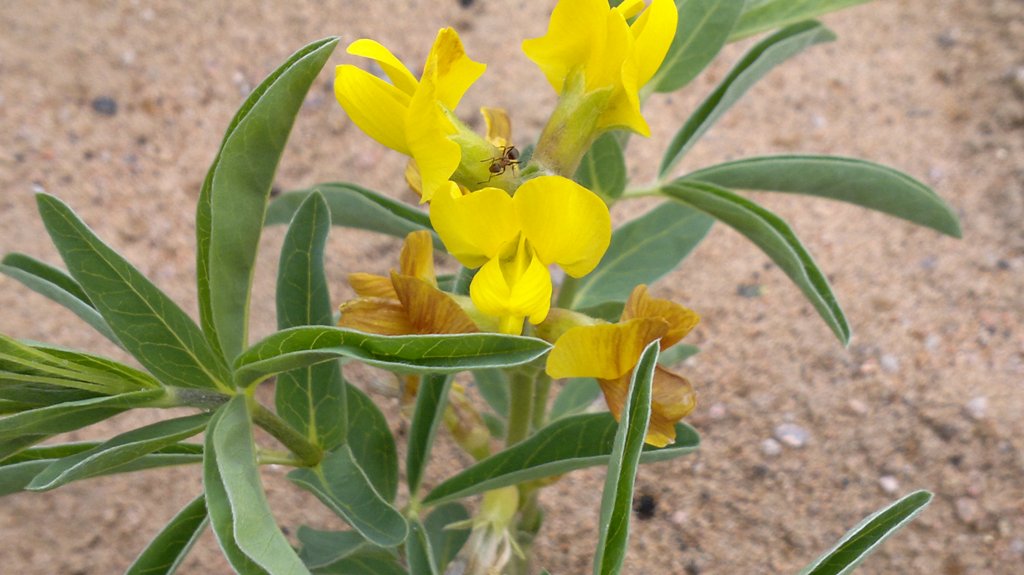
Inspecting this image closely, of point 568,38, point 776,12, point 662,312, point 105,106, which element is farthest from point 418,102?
point 105,106

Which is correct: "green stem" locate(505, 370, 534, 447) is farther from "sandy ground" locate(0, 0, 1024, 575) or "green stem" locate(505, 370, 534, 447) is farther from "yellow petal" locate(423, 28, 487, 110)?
"sandy ground" locate(0, 0, 1024, 575)

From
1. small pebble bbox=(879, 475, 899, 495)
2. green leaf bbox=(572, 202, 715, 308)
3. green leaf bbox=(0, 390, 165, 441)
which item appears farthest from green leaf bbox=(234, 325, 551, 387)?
small pebble bbox=(879, 475, 899, 495)

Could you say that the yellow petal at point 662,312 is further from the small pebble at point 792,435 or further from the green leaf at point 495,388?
the small pebble at point 792,435

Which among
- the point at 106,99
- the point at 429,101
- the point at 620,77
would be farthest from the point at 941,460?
the point at 106,99

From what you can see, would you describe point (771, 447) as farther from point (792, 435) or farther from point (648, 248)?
point (648, 248)

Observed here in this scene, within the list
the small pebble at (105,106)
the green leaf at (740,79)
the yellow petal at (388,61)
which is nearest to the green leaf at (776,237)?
the green leaf at (740,79)

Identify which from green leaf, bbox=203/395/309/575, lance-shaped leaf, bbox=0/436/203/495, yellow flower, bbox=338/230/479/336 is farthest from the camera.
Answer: lance-shaped leaf, bbox=0/436/203/495

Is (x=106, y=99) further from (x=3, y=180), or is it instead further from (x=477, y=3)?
(x=477, y=3)

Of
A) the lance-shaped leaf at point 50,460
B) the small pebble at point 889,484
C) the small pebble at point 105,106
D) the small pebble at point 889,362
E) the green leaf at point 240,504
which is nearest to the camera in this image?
the green leaf at point 240,504
